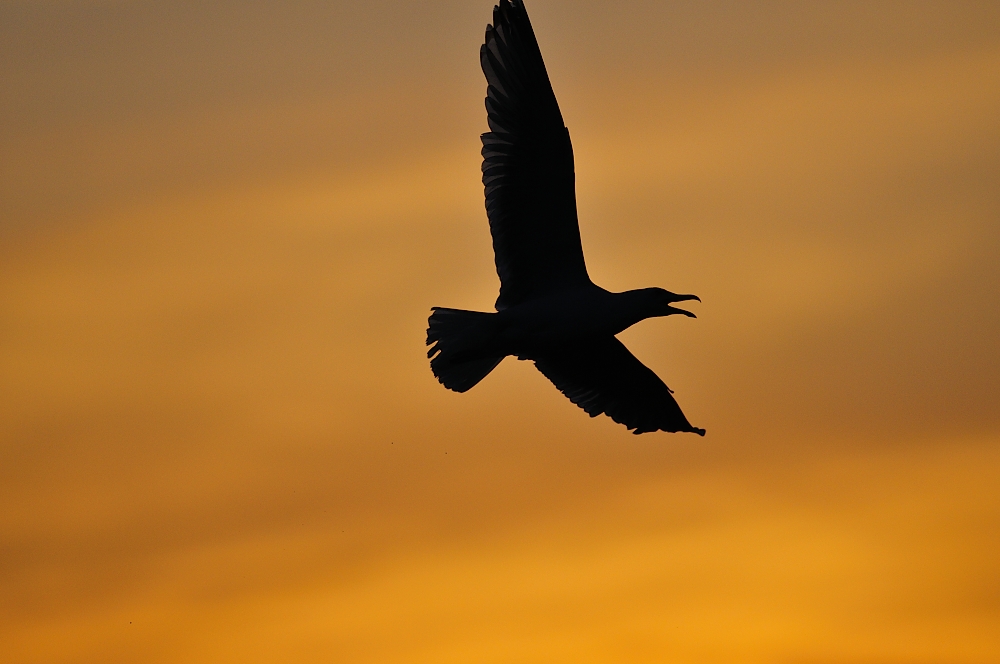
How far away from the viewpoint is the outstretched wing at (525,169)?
1606cm

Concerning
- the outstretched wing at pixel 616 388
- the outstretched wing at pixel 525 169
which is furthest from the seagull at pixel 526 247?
the outstretched wing at pixel 616 388

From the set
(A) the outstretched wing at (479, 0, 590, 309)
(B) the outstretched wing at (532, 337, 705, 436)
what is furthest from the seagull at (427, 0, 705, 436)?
(B) the outstretched wing at (532, 337, 705, 436)

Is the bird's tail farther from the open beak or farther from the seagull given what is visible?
the open beak

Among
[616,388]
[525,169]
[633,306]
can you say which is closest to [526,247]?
[525,169]

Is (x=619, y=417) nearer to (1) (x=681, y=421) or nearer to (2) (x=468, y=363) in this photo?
(1) (x=681, y=421)

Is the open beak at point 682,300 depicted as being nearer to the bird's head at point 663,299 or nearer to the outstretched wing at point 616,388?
the bird's head at point 663,299

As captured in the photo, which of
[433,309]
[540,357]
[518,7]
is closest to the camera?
[518,7]

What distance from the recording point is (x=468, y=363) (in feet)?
57.7

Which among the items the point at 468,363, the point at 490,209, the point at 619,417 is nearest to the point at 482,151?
the point at 490,209

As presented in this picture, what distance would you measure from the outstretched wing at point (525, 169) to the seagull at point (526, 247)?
0.5 inches

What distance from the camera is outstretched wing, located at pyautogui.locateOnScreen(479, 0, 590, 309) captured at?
1606 centimetres

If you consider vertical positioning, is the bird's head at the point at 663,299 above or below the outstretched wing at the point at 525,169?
below

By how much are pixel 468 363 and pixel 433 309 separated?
98 cm

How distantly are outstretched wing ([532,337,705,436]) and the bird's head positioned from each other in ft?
5.02
